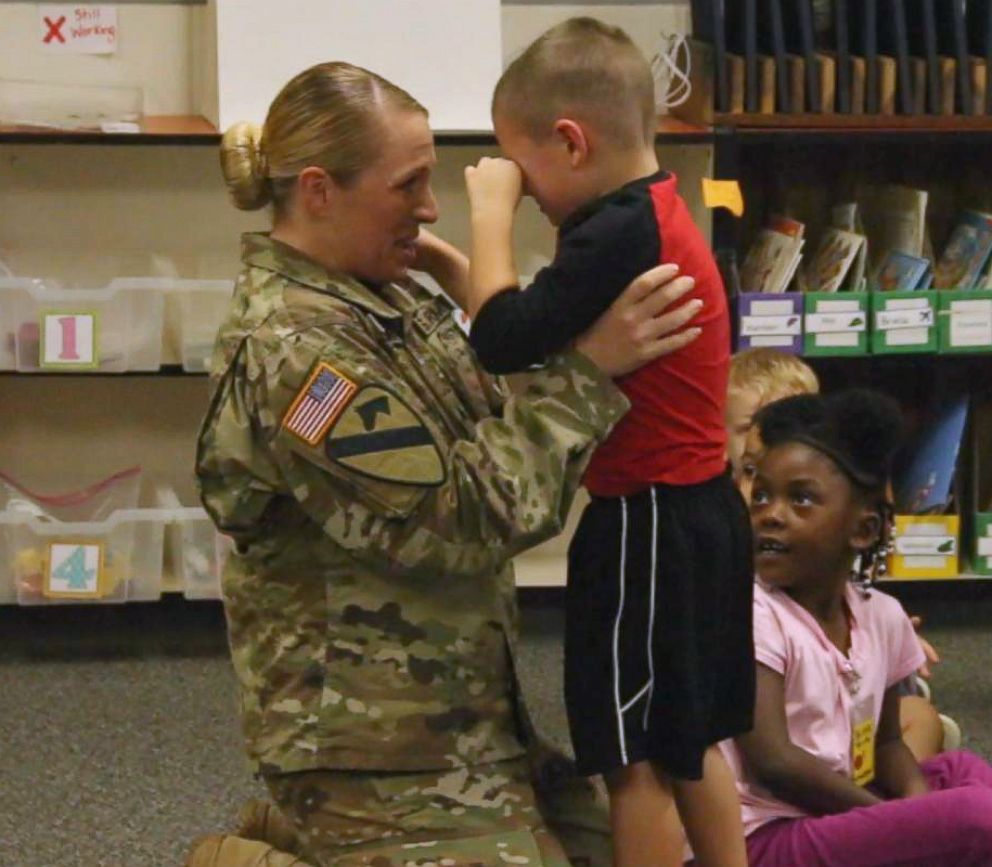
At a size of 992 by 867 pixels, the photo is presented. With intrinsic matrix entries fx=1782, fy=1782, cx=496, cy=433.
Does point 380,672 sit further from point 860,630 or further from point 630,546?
point 860,630

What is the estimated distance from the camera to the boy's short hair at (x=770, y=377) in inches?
112

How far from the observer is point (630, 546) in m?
1.89

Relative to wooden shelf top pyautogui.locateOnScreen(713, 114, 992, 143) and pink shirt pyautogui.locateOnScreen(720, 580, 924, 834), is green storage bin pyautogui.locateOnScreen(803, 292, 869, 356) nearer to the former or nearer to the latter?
wooden shelf top pyautogui.locateOnScreen(713, 114, 992, 143)

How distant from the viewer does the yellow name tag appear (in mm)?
2369

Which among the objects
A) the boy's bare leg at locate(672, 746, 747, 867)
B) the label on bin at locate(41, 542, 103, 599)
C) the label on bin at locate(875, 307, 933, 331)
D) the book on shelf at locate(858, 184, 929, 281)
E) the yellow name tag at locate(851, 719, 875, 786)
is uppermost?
the book on shelf at locate(858, 184, 929, 281)

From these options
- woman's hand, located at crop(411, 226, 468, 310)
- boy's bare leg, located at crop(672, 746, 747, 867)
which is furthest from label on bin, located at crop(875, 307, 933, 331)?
boy's bare leg, located at crop(672, 746, 747, 867)

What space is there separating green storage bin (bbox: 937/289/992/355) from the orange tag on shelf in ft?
2.15

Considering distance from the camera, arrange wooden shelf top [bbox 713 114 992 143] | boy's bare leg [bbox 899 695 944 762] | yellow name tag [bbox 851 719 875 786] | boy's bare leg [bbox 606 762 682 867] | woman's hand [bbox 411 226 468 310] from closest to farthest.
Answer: boy's bare leg [bbox 606 762 682 867] < woman's hand [bbox 411 226 468 310] < yellow name tag [bbox 851 719 875 786] < boy's bare leg [bbox 899 695 944 762] < wooden shelf top [bbox 713 114 992 143]

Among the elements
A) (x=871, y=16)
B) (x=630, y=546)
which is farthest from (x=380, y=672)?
(x=871, y=16)

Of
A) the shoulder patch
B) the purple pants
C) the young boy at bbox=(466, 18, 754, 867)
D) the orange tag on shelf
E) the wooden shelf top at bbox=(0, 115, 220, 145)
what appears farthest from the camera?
the wooden shelf top at bbox=(0, 115, 220, 145)

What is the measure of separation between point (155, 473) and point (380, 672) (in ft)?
8.34

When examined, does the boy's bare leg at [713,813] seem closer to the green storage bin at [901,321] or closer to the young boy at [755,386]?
the young boy at [755,386]

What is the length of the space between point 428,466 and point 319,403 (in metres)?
0.12

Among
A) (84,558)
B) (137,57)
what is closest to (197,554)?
(84,558)
